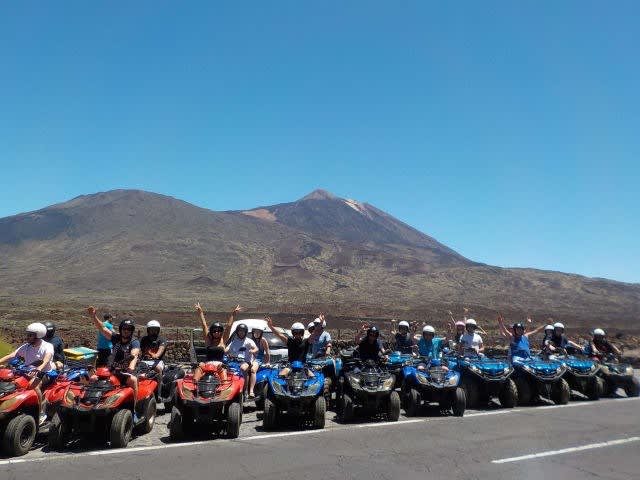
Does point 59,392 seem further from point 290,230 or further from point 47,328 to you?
point 290,230

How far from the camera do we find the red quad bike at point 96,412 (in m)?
8.39

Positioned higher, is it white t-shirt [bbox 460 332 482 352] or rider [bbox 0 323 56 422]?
white t-shirt [bbox 460 332 482 352]

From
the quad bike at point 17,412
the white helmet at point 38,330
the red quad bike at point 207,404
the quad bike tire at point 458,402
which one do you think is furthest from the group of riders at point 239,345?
the quad bike tire at point 458,402

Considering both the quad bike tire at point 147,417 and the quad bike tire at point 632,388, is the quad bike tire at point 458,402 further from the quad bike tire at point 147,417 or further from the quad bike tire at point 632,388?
the quad bike tire at point 632,388

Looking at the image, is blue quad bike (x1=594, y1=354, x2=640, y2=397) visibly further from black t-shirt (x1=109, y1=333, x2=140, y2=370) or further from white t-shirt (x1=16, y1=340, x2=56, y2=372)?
white t-shirt (x1=16, y1=340, x2=56, y2=372)

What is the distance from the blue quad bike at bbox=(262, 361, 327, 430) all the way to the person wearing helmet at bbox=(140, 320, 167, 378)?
202 cm

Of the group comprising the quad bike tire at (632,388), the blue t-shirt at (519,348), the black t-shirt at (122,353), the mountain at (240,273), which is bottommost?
the quad bike tire at (632,388)

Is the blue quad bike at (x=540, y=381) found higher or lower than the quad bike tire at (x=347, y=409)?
higher

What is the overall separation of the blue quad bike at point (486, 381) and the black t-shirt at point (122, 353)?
6930 mm

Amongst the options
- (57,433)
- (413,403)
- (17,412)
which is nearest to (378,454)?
(413,403)

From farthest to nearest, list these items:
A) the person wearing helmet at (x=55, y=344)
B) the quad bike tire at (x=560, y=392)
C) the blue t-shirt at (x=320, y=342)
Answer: the blue t-shirt at (x=320, y=342), the quad bike tire at (x=560, y=392), the person wearing helmet at (x=55, y=344)

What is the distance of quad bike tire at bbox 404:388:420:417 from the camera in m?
11.6

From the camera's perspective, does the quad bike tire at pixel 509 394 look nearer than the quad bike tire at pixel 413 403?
No

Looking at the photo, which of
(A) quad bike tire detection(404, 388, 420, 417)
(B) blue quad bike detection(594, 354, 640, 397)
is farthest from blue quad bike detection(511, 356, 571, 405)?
(A) quad bike tire detection(404, 388, 420, 417)
